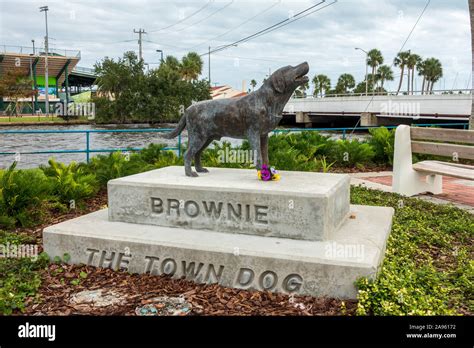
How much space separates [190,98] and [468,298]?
42164mm

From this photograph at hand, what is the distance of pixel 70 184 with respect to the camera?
7016mm

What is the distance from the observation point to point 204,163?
8.98 metres

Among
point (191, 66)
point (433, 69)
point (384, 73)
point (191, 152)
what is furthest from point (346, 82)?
point (191, 152)

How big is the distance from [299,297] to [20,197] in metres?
4.18

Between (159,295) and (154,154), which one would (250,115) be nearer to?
(159,295)

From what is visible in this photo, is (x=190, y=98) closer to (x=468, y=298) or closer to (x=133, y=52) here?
(x=133, y=52)

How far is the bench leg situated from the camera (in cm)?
780

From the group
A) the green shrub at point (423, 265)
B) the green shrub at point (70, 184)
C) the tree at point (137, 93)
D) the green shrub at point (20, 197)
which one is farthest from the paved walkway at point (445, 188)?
the tree at point (137, 93)

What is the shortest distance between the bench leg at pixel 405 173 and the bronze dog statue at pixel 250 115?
3328 mm

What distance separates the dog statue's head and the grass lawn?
205 cm

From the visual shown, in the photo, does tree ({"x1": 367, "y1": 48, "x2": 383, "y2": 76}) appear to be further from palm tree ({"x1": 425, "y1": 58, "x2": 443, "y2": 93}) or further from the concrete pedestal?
the concrete pedestal

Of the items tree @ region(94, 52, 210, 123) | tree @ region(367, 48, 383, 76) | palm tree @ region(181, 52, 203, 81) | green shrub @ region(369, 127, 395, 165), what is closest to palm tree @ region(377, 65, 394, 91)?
tree @ region(367, 48, 383, 76)

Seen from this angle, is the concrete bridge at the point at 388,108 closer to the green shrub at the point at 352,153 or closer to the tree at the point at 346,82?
the green shrub at the point at 352,153

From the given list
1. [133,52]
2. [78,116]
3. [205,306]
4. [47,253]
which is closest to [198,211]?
[205,306]
